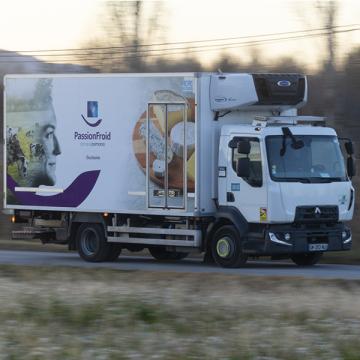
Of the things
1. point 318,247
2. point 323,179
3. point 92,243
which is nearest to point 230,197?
point 323,179

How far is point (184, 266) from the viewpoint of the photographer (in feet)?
66.3

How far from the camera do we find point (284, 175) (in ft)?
61.3

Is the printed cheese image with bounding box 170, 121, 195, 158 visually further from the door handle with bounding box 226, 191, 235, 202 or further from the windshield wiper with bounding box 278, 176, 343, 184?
the windshield wiper with bounding box 278, 176, 343, 184

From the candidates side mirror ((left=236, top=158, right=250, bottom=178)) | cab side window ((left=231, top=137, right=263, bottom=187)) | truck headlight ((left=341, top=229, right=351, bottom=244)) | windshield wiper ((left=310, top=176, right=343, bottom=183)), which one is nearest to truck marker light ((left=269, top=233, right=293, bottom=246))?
cab side window ((left=231, top=137, right=263, bottom=187))

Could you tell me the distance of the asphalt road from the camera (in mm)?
18000

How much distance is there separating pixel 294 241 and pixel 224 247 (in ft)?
4.60

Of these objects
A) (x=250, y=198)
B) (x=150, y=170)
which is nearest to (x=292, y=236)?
(x=250, y=198)

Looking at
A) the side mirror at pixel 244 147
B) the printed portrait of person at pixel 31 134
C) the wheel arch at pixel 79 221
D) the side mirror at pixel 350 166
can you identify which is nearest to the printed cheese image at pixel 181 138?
the side mirror at pixel 244 147

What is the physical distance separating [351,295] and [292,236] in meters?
5.33

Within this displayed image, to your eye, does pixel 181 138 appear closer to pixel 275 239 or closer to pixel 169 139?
pixel 169 139

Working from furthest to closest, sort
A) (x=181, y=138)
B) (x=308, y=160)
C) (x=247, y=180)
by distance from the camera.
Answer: (x=181, y=138) → (x=308, y=160) → (x=247, y=180)

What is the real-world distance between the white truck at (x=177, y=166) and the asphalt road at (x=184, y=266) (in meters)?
0.36

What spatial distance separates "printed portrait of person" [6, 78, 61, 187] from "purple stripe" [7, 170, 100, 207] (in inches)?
10.9

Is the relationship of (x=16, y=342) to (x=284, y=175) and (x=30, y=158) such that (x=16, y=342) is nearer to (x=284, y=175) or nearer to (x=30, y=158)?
(x=284, y=175)
